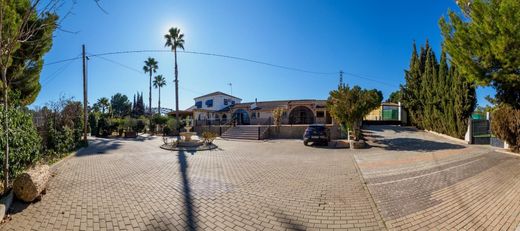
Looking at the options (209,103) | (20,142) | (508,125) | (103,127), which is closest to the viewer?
(20,142)

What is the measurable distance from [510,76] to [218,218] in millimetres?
10333

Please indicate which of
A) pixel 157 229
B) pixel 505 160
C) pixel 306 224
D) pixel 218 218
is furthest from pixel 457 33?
pixel 157 229

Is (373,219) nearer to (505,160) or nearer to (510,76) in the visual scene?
(510,76)

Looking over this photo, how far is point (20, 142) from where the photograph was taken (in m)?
6.54

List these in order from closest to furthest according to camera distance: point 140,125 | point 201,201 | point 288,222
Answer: point 288,222
point 201,201
point 140,125

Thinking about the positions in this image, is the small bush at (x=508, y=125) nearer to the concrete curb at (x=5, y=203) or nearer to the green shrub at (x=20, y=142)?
the concrete curb at (x=5, y=203)

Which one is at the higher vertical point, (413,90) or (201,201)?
(413,90)

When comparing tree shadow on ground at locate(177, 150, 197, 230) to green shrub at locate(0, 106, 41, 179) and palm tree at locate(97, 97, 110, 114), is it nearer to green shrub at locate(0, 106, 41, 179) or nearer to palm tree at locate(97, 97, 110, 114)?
green shrub at locate(0, 106, 41, 179)

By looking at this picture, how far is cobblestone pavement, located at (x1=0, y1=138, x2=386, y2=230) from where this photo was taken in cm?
424

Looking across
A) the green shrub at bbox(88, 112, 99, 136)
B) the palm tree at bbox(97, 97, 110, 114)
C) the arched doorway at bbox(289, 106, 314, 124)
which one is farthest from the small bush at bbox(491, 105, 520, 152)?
the palm tree at bbox(97, 97, 110, 114)

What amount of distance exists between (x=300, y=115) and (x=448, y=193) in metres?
27.8

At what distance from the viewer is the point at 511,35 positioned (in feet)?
22.3

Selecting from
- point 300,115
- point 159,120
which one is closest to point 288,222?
point 300,115

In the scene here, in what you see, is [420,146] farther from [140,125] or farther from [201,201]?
[140,125]
